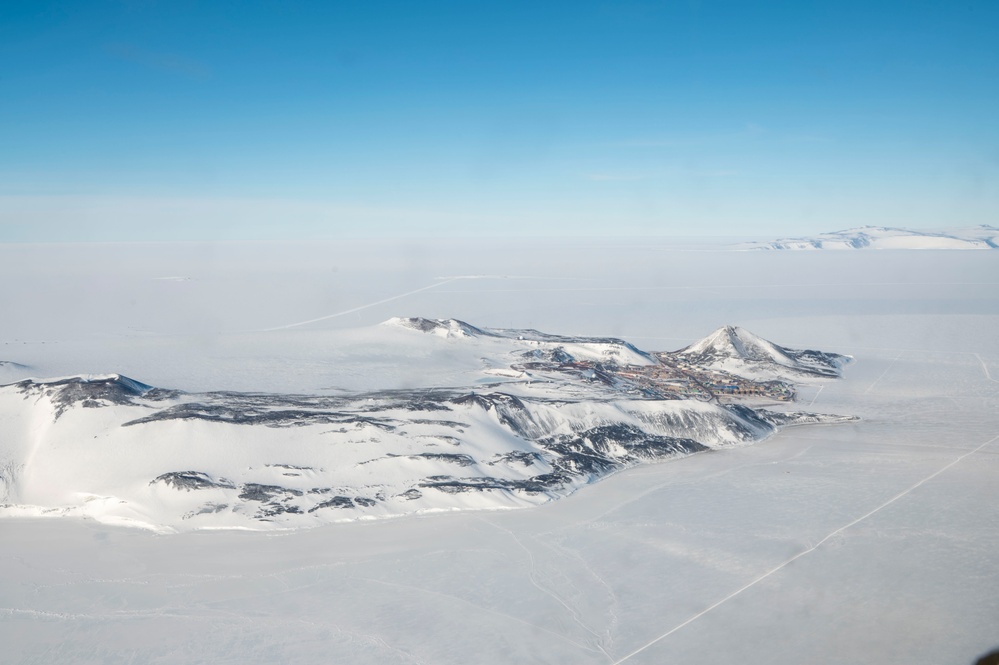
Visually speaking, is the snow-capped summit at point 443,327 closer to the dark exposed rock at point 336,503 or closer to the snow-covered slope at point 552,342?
the snow-covered slope at point 552,342

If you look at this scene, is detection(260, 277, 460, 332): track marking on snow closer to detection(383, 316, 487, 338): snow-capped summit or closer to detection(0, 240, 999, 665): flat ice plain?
detection(383, 316, 487, 338): snow-capped summit

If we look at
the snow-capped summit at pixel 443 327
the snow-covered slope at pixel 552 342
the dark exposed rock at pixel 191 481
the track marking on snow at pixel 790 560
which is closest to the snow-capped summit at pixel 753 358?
the snow-covered slope at pixel 552 342

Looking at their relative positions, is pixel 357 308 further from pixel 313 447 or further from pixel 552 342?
pixel 313 447

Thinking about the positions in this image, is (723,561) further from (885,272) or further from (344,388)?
(885,272)

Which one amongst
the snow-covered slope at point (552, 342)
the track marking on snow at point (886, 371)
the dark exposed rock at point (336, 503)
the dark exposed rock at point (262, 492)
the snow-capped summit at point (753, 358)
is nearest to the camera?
the dark exposed rock at point (336, 503)

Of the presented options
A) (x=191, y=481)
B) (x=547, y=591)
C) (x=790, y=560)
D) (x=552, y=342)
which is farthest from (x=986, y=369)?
(x=191, y=481)

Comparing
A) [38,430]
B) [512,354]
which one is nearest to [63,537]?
[38,430]
